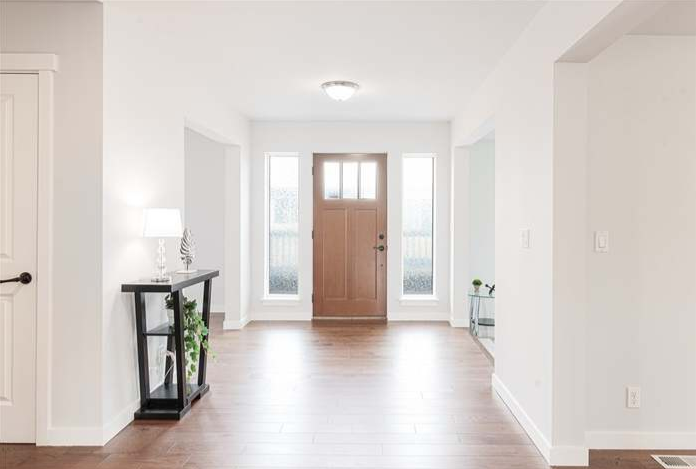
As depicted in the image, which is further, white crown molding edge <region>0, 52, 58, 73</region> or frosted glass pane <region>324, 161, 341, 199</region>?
frosted glass pane <region>324, 161, 341, 199</region>

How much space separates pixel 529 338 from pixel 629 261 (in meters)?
0.75

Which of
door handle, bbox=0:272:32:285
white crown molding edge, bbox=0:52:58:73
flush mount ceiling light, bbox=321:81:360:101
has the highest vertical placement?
flush mount ceiling light, bbox=321:81:360:101

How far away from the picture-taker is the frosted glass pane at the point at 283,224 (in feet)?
21.0

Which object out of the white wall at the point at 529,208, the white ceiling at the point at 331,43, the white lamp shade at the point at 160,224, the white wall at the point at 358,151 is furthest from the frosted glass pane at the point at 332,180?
the white lamp shade at the point at 160,224

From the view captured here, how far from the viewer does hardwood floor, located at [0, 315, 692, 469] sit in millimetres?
2580

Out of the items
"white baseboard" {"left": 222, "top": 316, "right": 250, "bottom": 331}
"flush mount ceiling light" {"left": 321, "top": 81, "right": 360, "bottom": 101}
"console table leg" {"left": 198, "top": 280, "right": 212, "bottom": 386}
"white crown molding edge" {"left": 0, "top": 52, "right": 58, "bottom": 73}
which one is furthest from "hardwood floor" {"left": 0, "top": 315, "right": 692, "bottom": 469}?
"flush mount ceiling light" {"left": 321, "top": 81, "right": 360, "bottom": 101}

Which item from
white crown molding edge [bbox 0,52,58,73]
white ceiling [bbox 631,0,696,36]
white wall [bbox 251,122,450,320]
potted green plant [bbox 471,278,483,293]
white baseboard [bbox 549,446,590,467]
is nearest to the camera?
white ceiling [bbox 631,0,696,36]

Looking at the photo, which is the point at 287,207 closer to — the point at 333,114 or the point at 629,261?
the point at 333,114

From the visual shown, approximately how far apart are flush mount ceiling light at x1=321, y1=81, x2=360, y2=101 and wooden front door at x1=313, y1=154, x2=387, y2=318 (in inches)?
72.9

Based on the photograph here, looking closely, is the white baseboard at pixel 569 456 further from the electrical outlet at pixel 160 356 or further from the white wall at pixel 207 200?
the white wall at pixel 207 200

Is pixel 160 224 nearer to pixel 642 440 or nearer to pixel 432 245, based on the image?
pixel 642 440

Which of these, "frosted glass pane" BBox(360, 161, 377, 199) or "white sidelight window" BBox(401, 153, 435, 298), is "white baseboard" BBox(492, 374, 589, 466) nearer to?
"white sidelight window" BBox(401, 153, 435, 298)

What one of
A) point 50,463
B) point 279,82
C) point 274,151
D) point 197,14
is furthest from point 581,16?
point 274,151

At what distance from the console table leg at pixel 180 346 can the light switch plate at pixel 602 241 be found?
263cm
